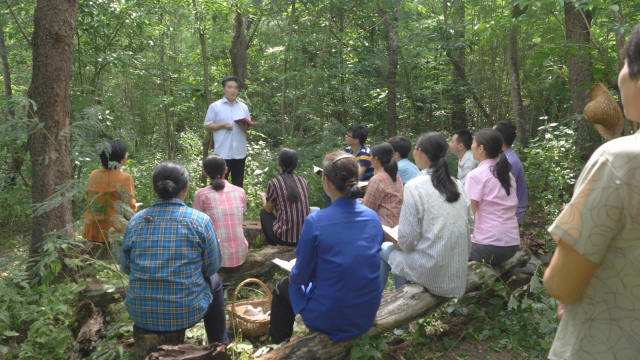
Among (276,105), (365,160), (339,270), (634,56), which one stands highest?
(276,105)

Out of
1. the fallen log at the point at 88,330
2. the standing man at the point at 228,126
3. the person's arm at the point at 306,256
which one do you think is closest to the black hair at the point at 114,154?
the fallen log at the point at 88,330

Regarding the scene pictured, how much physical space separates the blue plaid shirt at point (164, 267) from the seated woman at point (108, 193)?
54.6 inches

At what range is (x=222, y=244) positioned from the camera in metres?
4.33

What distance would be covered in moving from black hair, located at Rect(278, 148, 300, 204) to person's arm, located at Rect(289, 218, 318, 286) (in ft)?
6.81

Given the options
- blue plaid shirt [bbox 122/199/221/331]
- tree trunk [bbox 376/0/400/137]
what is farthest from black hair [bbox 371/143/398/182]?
tree trunk [bbox 376/0/400/137]

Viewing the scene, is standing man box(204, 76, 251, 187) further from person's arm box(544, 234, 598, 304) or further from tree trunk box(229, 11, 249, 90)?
person's arm box(544, 234, 598, 304)

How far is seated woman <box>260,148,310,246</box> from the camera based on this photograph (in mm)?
4746

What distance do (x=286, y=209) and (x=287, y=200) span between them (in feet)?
0.39

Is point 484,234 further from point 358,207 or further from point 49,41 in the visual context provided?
point 49,41

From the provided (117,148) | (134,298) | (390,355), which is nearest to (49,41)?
(117,148)

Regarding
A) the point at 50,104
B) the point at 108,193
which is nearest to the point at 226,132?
the point at 108,193

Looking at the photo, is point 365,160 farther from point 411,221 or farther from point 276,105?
point 276,105

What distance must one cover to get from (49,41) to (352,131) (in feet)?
13.7

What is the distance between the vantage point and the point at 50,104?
11.9 ft
